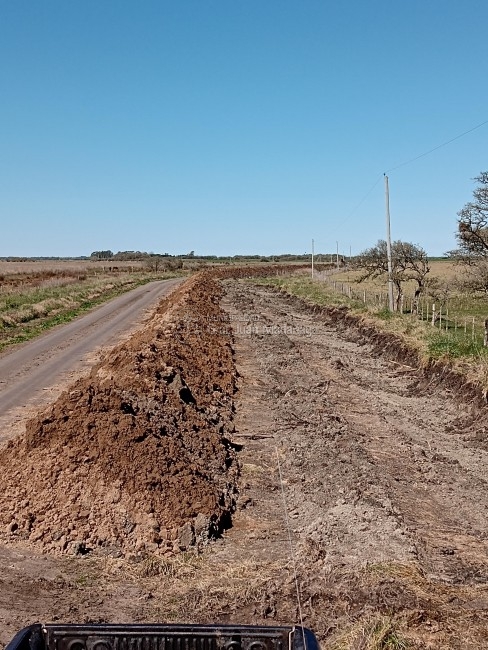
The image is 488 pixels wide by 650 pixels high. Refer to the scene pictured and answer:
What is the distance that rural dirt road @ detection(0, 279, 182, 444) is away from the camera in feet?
49.5

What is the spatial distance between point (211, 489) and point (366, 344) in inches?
699

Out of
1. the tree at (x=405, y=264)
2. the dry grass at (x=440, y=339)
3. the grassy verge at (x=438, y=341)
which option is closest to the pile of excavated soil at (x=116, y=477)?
the grassy verge at (x=438, y=341)

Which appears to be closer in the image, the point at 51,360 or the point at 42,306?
the point at 51,360

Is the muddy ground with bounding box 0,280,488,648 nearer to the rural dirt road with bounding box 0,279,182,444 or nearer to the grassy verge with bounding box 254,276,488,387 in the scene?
the grassy verge with bounding box 254,276,488,387

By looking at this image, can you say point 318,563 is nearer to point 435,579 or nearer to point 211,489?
point 435,579

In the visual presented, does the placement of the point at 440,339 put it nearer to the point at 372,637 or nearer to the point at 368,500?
the point at 368,500

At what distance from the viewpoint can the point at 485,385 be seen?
14.7m

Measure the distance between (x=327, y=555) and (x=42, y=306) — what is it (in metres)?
32.8

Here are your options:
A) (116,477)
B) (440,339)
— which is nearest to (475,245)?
(440,339)

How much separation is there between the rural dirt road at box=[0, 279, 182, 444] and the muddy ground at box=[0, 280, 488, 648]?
193 inches

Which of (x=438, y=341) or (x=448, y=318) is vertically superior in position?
(x=438, y=341)

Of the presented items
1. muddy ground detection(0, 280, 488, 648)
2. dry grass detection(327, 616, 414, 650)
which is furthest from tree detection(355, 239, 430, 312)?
dry grass detection(327, 616, 414, 650)

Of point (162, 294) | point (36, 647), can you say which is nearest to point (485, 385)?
point (36, 647)

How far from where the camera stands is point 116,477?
8234 millimetres
